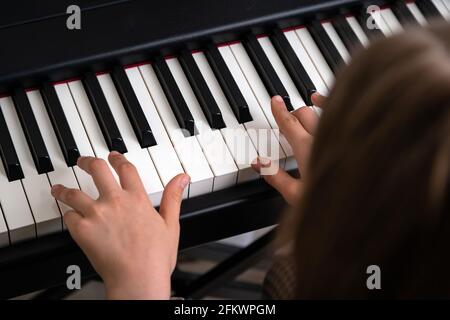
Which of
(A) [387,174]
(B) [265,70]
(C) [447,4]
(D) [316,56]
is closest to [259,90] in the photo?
(B) [265,70]

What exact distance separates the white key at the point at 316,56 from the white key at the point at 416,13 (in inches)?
9.2

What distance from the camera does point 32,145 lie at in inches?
44.7

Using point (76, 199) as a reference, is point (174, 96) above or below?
above

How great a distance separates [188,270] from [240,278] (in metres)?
0.17

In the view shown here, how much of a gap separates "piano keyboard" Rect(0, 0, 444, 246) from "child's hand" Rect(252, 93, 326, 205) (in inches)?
1.0

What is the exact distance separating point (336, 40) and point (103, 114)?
0.49 m

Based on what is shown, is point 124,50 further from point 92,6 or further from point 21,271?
point 21,271

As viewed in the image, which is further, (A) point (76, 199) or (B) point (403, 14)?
(B) point (403, 14)

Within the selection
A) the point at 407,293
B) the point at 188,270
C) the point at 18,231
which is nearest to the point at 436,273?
the point at 407,293

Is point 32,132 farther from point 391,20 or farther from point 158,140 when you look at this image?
point 391,20

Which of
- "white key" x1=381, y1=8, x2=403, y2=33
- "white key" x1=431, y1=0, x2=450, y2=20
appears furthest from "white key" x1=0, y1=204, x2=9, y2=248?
"white key" x1=431, y1=0, x2=450, y2=20

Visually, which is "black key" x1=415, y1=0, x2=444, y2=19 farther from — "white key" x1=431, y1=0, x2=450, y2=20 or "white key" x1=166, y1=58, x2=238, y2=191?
"white key" x1=166, y1=58, x2=238, y2=191

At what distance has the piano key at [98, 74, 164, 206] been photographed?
1.13 meters

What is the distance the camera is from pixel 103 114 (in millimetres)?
1185
